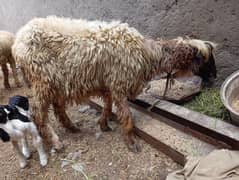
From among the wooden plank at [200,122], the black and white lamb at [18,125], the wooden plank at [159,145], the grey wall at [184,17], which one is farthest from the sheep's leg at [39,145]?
the grey wall at [184,17]

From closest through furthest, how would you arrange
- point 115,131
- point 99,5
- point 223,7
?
point 223,7 → point 115,131 → point 99,5

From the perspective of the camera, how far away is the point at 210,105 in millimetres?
3477

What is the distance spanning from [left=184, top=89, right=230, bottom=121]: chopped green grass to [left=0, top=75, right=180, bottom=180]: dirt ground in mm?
Answer: 845

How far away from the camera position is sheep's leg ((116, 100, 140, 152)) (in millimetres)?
3061

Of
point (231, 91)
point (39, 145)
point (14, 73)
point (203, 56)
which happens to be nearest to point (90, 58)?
point (39, 145)

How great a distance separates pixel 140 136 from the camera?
330cm

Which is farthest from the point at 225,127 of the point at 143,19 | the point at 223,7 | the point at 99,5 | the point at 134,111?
the point at 99,5

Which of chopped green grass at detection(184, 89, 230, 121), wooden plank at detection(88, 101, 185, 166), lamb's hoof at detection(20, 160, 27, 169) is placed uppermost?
chopped green grass at detection(184, 89, 230, 121)

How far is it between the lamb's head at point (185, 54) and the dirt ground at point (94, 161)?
992 mm

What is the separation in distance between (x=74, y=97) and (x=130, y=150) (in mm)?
892

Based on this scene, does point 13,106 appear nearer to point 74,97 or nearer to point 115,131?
point 74,97

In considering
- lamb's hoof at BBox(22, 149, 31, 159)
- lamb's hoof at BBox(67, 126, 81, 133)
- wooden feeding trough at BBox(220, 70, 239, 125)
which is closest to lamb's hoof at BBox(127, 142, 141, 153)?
lamb's hoof at BBox(67, 126, 81, 133)

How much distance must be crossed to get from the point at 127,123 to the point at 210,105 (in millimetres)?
1151

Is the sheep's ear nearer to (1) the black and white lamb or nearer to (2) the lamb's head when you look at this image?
(2) the lamb's head
